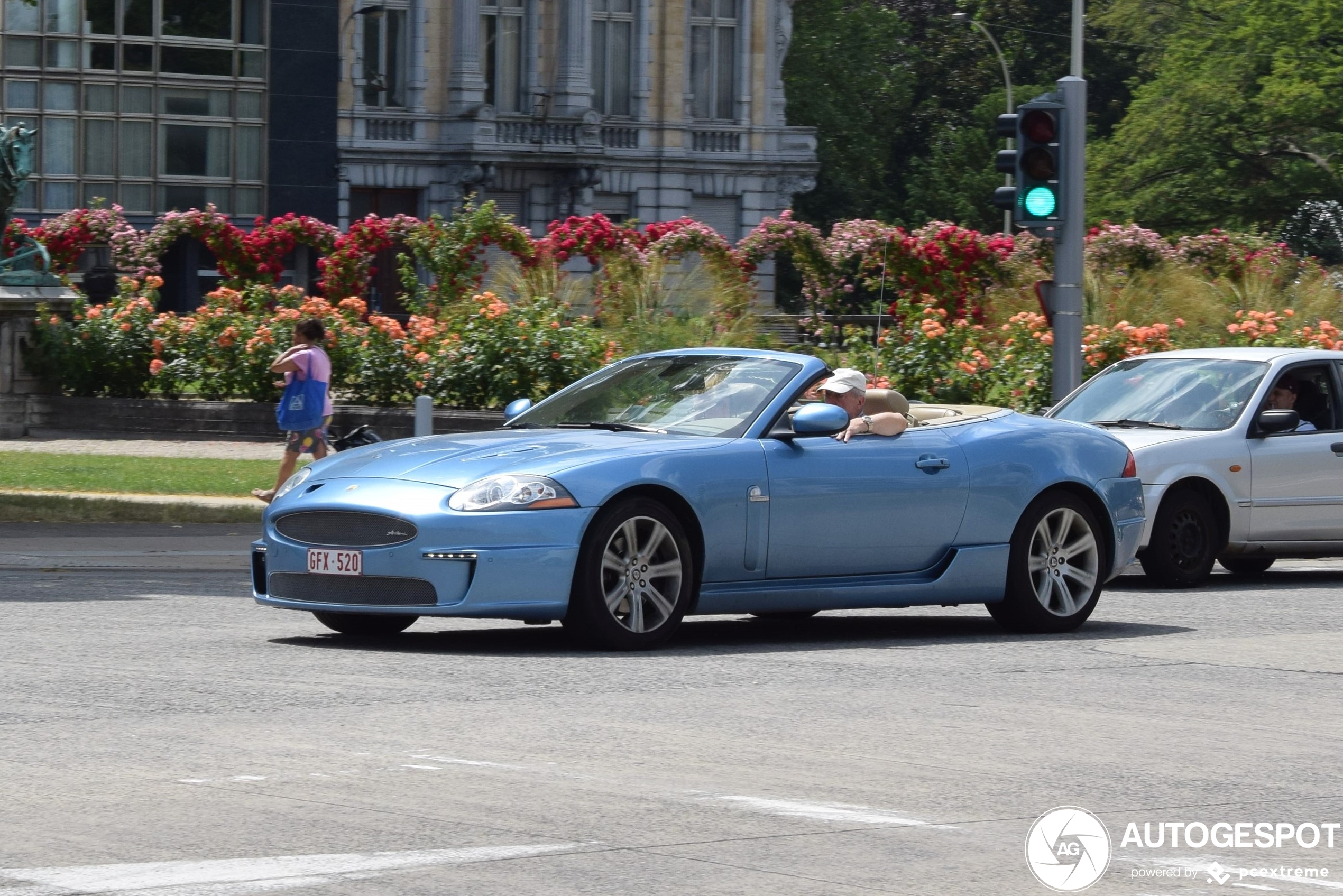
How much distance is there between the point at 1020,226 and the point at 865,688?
8697 millimetres

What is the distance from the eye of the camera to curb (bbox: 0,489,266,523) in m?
18.4

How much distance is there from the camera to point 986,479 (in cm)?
1160

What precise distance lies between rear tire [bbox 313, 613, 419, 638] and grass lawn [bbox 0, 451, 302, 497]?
9.29 meters

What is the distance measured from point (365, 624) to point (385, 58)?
47.1 meters

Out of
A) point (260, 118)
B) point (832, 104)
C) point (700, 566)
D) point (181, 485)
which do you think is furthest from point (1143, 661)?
point (832, 104)

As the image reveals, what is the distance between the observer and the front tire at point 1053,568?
11789mm

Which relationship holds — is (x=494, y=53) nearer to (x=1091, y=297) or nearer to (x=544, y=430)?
(x=1091, y=297)

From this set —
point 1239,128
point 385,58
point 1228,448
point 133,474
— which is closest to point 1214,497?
point 1228,448

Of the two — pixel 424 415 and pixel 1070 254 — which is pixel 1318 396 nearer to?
pixel 1070 254

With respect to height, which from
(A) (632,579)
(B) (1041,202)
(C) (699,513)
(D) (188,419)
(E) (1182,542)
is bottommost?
(D) (188,419)

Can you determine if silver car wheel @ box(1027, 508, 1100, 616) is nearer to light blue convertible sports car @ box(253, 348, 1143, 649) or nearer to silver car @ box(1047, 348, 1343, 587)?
light blue convertible sports car @ box(253, 348, 1143, 649)

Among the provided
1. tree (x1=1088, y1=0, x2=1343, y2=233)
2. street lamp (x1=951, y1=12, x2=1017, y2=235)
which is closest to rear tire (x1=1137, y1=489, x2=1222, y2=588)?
tree (x1=1088, y1=0, x2=1343, y2=233)

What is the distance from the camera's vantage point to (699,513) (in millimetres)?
10492

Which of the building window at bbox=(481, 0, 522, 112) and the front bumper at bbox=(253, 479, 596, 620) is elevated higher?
the building window at bbox=(481, 0, 522, 112)
